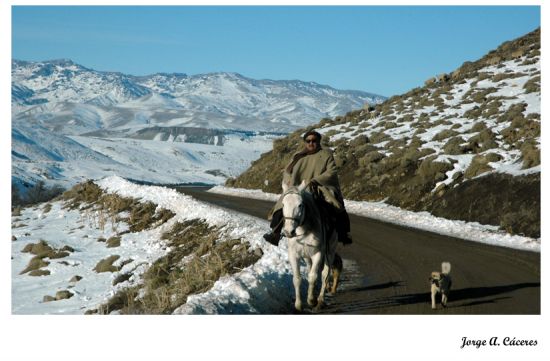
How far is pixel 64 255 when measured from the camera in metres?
27.8

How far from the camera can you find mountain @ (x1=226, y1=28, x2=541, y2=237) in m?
25.9

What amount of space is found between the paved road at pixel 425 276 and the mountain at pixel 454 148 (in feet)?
11.8

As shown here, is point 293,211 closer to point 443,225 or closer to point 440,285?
point 440,285

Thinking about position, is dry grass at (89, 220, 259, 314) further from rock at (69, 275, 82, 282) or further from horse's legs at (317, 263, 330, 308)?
horse's legs at (317, 263, 330, 308)

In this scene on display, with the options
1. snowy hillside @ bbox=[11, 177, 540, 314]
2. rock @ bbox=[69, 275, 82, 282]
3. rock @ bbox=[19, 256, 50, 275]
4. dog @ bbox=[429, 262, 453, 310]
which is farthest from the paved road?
rock @ bbox=[19, 256, 50, 275]

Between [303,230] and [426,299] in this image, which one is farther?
[426,299]

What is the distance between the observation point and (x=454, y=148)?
35625mm

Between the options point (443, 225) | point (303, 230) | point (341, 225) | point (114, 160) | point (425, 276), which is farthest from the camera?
point (114, 160)

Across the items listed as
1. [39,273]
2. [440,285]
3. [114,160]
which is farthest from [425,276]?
[114,160]

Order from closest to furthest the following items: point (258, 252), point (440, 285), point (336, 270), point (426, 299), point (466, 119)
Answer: point (440, 285)
point (426, 299)
point (336, 270)
point (258, 252)
point (466, 119)

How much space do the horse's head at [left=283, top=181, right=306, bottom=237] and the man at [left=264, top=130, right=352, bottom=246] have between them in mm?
1033

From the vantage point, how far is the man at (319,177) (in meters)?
12.1

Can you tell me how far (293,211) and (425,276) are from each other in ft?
19.2
